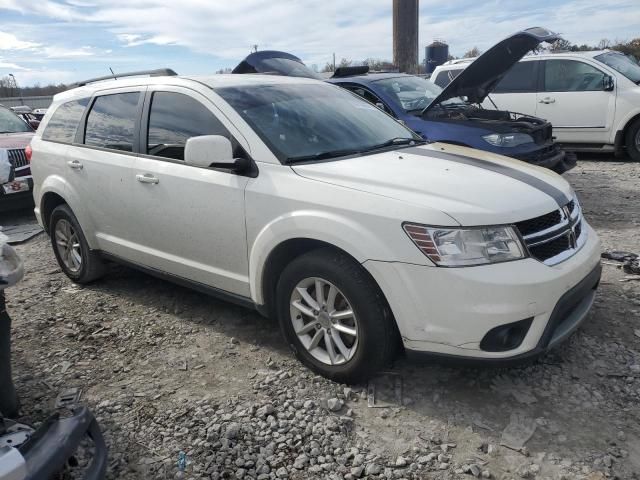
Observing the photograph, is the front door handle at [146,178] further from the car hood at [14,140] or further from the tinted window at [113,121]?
the car hood at [14,140]

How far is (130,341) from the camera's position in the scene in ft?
12.8

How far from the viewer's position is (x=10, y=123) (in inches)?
359

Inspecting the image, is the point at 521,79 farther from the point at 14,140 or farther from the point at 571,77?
the point at 14,140

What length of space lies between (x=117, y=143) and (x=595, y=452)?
12.3 feet

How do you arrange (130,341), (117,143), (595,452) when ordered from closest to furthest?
(595,452), (130,341), (117,143)

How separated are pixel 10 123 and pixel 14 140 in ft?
3.56

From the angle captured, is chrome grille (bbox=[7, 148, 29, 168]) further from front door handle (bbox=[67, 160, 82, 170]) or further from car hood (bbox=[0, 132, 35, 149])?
front door handle (bbox=[67, 160, 82, 170])

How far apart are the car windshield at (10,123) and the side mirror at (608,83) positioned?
9.62 metres

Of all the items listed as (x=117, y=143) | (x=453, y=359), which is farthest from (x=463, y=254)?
(x=117, y=143)

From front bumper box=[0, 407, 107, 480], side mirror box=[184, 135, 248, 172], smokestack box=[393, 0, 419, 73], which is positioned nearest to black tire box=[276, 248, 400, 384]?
side mirror box=[184, 135, 248, 172]

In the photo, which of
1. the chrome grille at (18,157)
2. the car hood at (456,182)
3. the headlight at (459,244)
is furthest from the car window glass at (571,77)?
the chrome grille at (18,157)

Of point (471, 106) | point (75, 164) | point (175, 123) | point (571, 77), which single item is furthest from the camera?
point (571, 77)

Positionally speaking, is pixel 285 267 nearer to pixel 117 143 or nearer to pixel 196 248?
pixel 196 248

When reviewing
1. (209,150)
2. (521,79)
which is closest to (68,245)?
(209,150)
